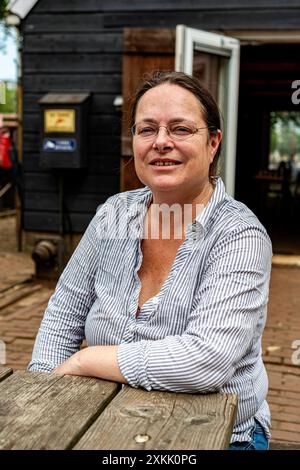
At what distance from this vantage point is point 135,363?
1.51m

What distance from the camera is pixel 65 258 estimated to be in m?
6.68

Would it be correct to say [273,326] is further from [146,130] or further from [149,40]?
[146,130]

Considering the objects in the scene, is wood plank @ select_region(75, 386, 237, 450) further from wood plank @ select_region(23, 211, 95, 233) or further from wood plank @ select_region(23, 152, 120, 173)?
wood plank @ select_region(23, 211, 95, 233)

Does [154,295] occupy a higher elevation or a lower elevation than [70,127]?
lower

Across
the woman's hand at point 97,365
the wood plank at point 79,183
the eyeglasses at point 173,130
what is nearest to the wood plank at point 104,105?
the wood plank at point 79,183

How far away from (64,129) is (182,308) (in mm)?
5348

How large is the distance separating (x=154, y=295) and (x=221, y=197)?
1.18 ft

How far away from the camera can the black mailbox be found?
6.71 m

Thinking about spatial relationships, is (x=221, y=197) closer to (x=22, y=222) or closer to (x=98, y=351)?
(x=98, y=351)

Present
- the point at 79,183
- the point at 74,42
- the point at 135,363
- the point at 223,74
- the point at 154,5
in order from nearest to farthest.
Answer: the point at 135,363
the point at 223,74
the point at 154,5
the point at 74,42
the point at 79,183

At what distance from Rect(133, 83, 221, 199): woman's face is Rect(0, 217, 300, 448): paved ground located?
1619mm

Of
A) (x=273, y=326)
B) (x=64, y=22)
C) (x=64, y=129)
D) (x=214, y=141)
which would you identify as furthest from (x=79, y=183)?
(x=214, y=141)
